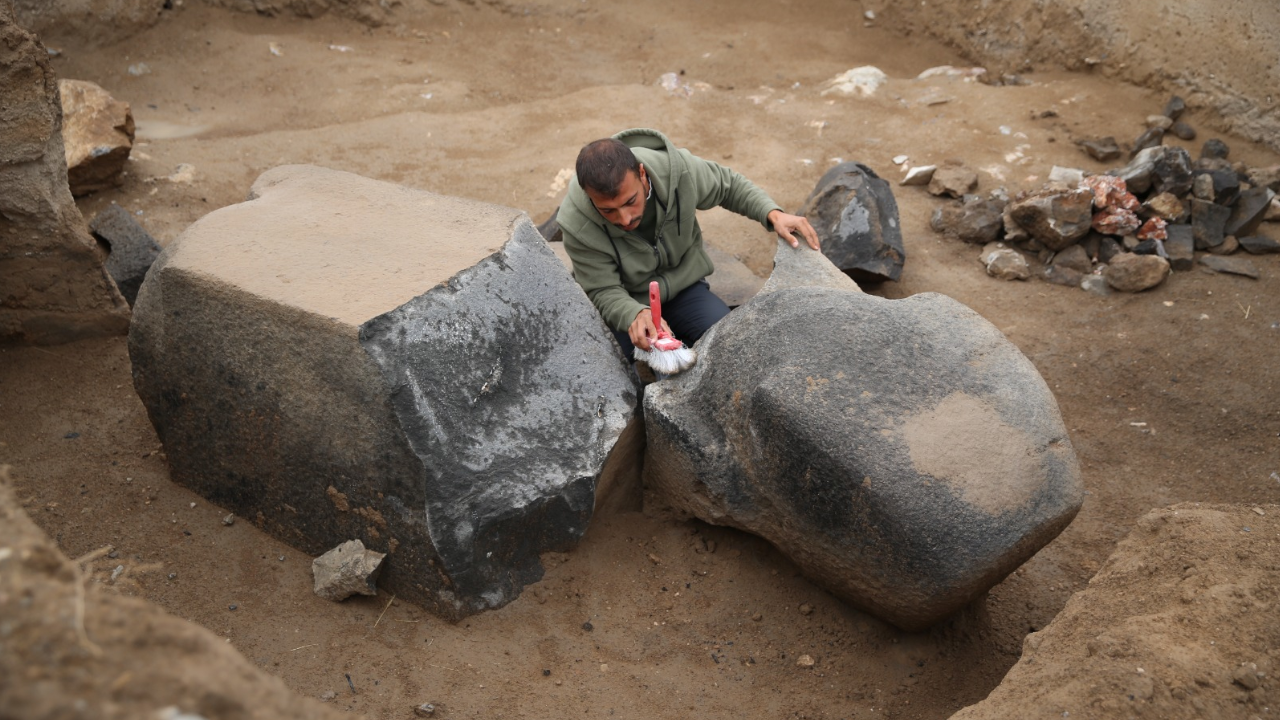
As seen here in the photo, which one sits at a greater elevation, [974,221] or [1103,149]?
[1103,149]

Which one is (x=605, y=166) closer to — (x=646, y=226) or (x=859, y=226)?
(x=646, y=226)

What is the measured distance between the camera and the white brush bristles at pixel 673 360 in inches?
101

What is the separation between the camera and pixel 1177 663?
5.66ft

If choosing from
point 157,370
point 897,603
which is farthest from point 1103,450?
point 157,370

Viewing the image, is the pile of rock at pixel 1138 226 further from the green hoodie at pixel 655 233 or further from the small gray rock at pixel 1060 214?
the green hoodie at pixel 655 233

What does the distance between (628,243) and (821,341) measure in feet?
3.03

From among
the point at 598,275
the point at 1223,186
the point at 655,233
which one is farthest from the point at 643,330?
the point at 1223,186

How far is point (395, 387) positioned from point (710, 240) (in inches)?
90.7

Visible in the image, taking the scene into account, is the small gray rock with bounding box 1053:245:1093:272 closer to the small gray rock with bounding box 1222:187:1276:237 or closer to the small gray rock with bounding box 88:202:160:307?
the small gray rock with bounding box 1222:187:1276:237

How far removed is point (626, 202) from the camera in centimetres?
274

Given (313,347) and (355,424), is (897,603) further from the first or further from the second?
(313,347)

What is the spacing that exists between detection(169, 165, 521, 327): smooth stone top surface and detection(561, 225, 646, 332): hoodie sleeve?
1.03ft

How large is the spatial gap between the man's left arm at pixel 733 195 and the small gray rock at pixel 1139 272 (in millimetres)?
1481

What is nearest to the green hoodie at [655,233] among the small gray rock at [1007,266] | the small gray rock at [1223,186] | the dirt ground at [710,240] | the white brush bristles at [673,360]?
the white brush bristles at [673,360]
